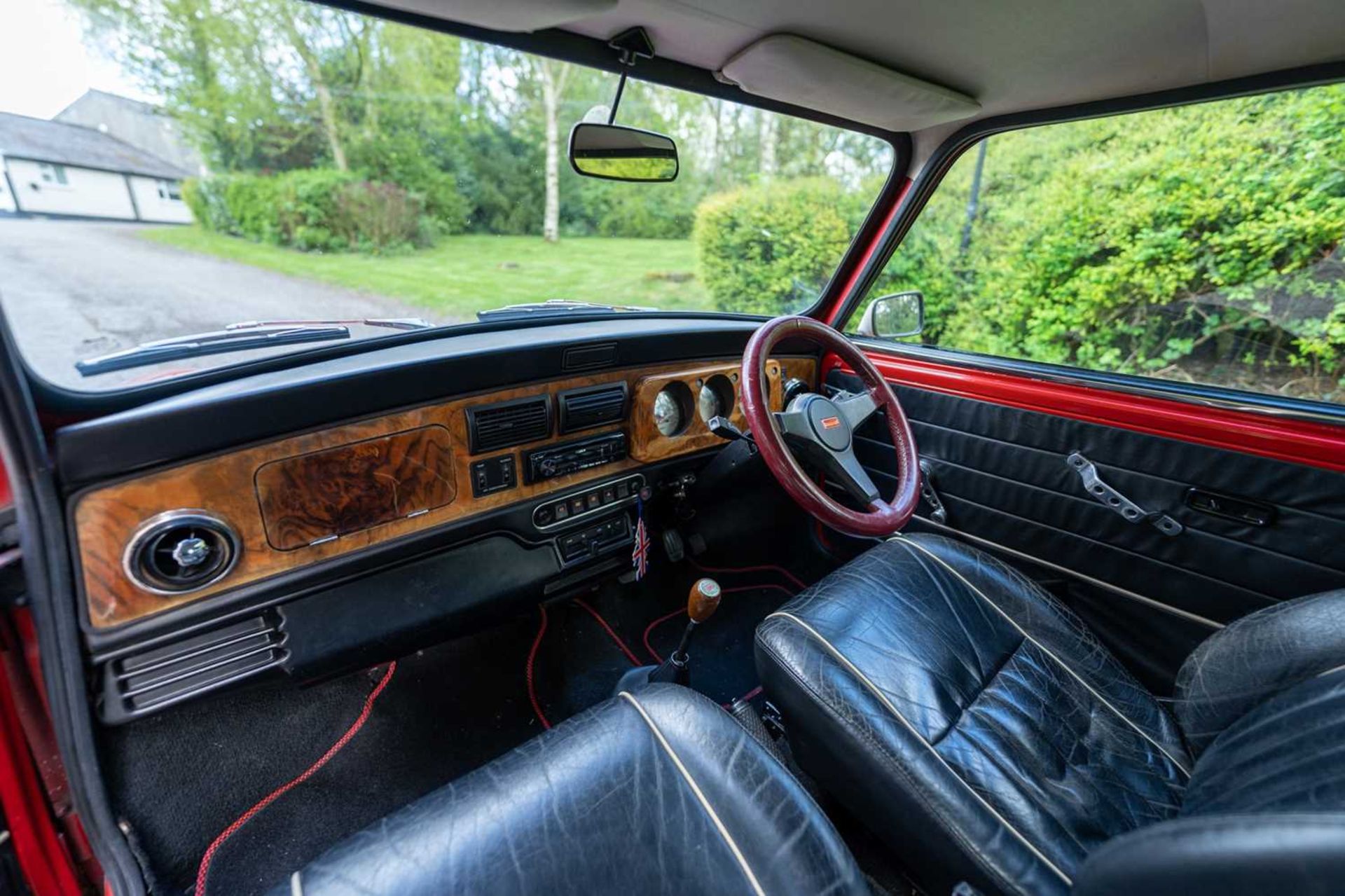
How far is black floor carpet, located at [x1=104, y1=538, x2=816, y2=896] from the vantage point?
144cm

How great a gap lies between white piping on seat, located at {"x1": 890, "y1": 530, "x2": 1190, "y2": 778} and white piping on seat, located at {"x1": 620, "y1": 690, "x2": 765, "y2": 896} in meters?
0.93

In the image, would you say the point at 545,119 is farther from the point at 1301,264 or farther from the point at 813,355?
the point at 1301,264

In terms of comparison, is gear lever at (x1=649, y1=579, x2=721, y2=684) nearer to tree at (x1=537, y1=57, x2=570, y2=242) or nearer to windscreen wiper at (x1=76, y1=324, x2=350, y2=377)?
windscreen wiper at (x1=76, y1=324, x2=350, y2=377)

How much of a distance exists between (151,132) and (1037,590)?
8.02ft

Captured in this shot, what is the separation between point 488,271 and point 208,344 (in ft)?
3.16

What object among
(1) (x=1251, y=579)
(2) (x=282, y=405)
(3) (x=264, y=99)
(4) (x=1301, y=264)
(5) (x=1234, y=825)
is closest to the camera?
(5) (x=1234, y=825)

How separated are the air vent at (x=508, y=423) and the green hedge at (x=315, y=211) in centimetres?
85

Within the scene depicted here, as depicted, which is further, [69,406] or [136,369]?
[136,369]

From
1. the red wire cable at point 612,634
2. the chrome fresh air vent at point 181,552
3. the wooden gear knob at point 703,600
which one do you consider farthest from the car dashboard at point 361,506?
the wooden gear knob at point 703,600

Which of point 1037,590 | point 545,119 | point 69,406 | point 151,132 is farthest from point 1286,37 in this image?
point 69,406

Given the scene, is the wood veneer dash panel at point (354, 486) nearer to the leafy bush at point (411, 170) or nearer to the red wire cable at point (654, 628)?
the red wire cable at point (654, 628)

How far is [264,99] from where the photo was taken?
1.82 metres

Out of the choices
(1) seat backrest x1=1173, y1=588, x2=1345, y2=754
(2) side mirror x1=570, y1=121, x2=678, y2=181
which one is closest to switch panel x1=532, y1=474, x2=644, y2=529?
(2) side mirror x1=570, y1=121, x2=678, y2=181

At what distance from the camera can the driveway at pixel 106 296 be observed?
108 centimetres
